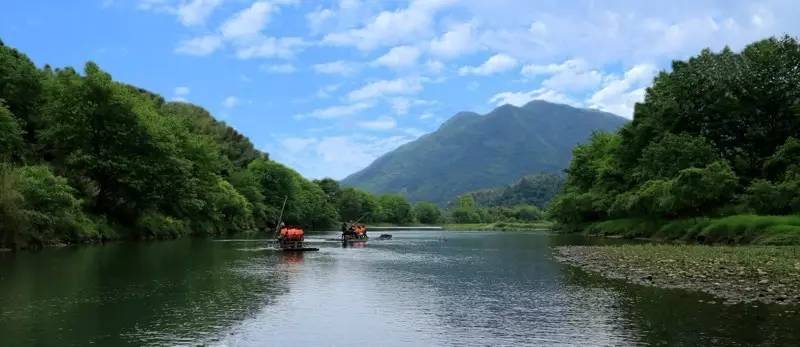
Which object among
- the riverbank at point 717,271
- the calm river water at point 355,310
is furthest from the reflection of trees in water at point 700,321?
the riverbank at point 717,271

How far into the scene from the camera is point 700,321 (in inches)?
729

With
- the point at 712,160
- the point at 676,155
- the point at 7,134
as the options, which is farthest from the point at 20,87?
the point at 712,160

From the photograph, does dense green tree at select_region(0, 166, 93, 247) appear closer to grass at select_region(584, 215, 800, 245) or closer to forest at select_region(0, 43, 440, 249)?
forest at select_region(0, 43, 440, 249)

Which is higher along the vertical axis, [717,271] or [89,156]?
[89,156]

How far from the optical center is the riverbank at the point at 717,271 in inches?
909

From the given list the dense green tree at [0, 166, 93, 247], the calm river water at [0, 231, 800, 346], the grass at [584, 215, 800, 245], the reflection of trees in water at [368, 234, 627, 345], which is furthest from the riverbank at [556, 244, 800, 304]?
the dense green tree at [0, 166, 93, 247]

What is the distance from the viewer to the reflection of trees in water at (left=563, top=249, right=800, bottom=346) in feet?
52.9

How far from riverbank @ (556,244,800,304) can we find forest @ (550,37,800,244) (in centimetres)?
1640

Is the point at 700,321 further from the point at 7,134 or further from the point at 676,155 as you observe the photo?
the point at 7,134

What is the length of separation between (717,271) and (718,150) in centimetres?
4925

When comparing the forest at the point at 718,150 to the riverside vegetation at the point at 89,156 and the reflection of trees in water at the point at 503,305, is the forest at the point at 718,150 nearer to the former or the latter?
the reflection of trees in water at the point at 503,305

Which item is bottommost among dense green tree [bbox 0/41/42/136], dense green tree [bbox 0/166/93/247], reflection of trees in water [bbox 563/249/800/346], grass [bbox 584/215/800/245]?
reflection of trees in water [bbox 563/249/800/346]

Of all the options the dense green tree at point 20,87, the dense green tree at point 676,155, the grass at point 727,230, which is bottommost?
the grass at point 727,230

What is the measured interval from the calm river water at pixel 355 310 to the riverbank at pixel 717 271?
1396mm
